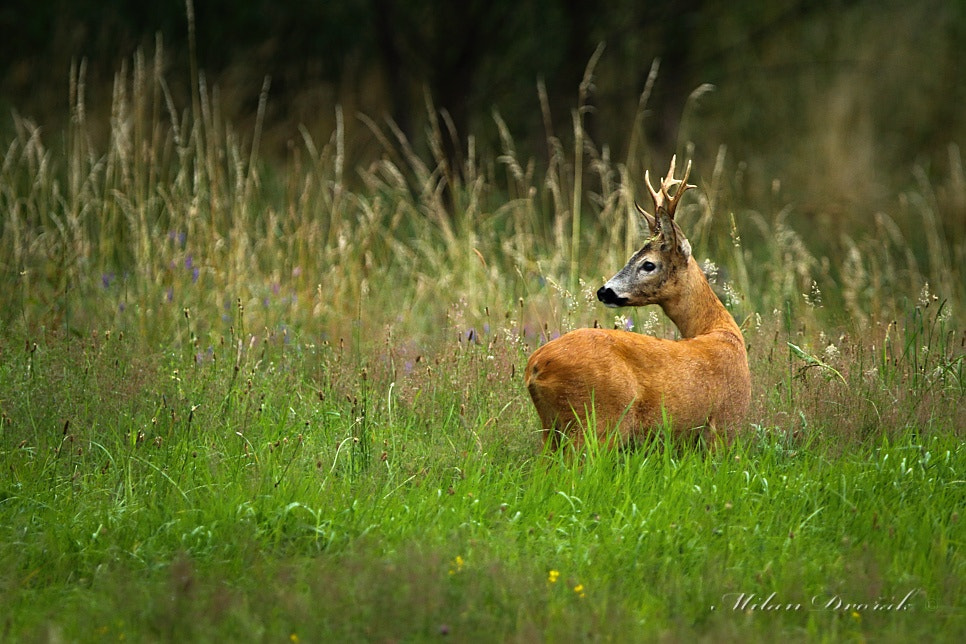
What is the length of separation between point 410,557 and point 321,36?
8.89 m

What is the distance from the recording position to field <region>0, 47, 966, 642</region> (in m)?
3.36

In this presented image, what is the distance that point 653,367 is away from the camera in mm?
4242

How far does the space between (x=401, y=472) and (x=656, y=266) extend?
4.16 feet

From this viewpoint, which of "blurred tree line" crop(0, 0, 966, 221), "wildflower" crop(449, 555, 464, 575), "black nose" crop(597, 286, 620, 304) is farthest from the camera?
"blurred tree line" crop(0, 0, 966, 221)

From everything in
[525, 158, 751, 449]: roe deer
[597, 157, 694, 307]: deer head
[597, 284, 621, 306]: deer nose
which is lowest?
[525, 158, 751, 449]: roe deer

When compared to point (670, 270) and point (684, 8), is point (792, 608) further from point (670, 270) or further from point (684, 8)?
point (684, 8)

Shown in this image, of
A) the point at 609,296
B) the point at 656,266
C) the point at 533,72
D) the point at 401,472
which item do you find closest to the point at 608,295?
the point at 609,296

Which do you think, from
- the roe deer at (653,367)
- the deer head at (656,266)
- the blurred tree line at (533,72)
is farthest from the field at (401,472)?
the blurred tree line at (533,72)

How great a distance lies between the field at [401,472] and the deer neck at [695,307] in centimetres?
34

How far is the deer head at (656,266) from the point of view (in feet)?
15.2

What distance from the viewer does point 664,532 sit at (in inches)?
151

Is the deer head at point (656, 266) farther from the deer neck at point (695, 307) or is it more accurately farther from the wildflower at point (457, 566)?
the wildflower at point (457, 566)

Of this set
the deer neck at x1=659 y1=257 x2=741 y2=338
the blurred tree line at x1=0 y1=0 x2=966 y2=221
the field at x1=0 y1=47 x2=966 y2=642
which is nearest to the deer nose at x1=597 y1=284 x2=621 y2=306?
the deer neck at x1=659 y1=257 x2=741 y2=338

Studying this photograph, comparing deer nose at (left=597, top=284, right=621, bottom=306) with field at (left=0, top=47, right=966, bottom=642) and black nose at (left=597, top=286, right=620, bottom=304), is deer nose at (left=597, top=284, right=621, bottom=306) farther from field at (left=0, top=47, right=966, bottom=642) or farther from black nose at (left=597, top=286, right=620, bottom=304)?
field at (left=0, top=47, right=966, bottom=642)
